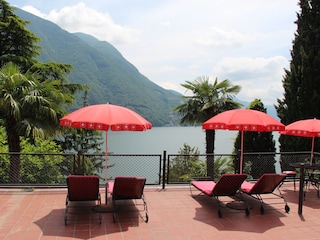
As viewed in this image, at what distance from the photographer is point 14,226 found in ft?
16.3

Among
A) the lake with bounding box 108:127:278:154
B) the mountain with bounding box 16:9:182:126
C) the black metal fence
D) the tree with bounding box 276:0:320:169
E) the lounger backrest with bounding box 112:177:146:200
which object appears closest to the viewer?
the lounger backrest with bounding box 112:177:146:200

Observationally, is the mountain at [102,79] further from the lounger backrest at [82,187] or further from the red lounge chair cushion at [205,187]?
the lounger backrest at [82,187]

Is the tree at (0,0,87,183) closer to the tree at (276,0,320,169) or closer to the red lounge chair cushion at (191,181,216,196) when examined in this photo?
the red lounge chair cushion at (191,181,216,196)

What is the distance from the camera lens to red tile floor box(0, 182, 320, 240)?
481cm

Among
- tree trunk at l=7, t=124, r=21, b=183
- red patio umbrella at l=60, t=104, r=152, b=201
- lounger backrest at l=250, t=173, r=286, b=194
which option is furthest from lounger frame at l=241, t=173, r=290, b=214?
tree trunk at l=7, t=124, r=21, b=183

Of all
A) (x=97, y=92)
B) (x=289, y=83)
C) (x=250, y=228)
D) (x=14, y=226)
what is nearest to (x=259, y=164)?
(x=289, y=83)

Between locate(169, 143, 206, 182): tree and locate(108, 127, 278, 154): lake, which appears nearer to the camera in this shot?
locate(169, 143, 206, 182): tree

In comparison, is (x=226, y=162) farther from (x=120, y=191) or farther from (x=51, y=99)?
(x=120, y=191)

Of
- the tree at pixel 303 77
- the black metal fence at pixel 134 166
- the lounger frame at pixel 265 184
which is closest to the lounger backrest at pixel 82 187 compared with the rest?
the black metal fence at pixel 134 166

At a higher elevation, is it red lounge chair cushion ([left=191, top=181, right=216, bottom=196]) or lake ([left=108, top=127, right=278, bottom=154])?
red lounge chair cushion ([left=191, top=181, right=216, bottom=196])

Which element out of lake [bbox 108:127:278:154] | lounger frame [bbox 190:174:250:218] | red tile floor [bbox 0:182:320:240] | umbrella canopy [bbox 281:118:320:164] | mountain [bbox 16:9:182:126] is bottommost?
lake [bbox 108:127:278:154]

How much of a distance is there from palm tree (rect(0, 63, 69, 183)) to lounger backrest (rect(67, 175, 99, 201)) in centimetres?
432

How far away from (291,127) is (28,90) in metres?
7.98

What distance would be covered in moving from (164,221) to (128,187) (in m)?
0.93
